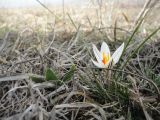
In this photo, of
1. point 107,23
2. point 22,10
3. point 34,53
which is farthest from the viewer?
point 22,10

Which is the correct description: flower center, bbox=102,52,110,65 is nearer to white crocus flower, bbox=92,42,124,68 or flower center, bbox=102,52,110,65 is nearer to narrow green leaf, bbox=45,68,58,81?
white crocus flower, bbox=92,42,124,68

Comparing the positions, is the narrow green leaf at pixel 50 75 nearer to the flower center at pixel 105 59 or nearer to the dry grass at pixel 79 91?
the dry grass at pixel 79 91

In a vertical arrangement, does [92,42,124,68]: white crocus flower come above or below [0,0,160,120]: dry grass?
above

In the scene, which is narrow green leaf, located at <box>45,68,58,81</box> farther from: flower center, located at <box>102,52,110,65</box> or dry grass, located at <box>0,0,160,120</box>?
flower center, located at <box>102,52,110,65</box>

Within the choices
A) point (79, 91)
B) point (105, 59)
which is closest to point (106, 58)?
point (105, 59)

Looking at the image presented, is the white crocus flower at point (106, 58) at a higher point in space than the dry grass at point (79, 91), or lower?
higher

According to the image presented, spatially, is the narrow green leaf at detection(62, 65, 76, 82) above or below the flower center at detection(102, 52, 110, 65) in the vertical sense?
below

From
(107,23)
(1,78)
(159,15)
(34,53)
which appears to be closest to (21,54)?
(34,53)

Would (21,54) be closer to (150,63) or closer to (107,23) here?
(150,63)

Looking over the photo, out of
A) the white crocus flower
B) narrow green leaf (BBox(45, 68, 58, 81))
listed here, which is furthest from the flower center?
narrow green leaf (BBox(45, 68, 58, 81))

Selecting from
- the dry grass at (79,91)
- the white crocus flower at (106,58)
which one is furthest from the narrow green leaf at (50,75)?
the white crocus flower at (106,58)

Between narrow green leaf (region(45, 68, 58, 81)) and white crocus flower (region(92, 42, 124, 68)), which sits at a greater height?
white crocus flower (region(92, 42, 124, 68))
